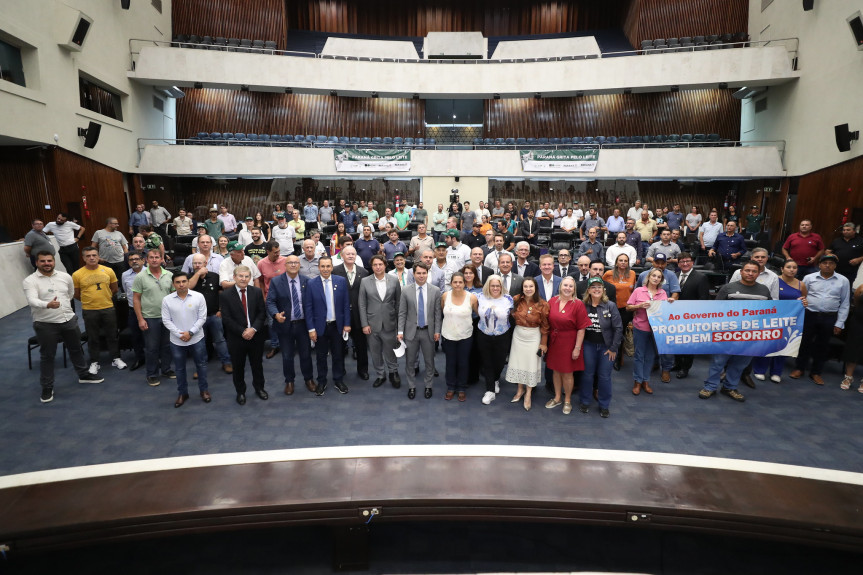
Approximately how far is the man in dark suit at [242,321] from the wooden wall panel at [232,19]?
17420 millimetres

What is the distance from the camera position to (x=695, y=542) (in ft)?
11.2

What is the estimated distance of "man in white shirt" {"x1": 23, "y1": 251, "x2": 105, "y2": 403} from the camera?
494cm

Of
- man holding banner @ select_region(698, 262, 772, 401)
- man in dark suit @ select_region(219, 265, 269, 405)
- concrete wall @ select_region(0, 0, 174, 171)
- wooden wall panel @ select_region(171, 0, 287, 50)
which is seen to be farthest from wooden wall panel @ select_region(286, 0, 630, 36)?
man in dark suit @ select_region(219, 265, 269, 405)

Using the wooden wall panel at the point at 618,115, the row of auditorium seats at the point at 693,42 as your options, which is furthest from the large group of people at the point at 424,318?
the wooden wall panel at the point at 618,115

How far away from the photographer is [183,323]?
4.96 meters

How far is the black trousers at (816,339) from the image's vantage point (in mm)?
5609

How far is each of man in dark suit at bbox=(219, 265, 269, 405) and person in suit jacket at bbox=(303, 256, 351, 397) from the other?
1.75ft

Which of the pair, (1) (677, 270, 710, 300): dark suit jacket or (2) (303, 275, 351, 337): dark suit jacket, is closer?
(2) (303, 275, 351, 337): dark suit jacket

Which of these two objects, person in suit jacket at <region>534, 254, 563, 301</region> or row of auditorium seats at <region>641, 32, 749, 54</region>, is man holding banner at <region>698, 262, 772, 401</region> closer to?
person in suit jacket at <region>534, 254, 563, 301</region>

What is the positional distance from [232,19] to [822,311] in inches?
842

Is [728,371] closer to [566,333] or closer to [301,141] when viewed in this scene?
[566,333]

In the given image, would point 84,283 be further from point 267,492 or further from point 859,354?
point 859,354

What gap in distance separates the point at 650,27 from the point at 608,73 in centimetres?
502

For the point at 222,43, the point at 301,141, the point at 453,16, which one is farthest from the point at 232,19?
the point at 453,16
